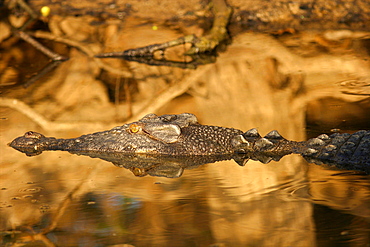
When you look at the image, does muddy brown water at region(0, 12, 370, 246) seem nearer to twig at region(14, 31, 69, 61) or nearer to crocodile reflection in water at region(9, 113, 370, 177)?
crocodile reflection in water at region(9, 113, 370, 177)

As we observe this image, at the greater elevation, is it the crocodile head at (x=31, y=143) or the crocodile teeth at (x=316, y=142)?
the crocodile teeth at (x=316, y=142)

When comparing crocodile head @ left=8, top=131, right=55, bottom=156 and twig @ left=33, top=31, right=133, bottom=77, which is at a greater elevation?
crocodile head @ left=8, top=131, right=55, bottom=156

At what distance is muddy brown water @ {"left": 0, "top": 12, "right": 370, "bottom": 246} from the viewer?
4.14 metres

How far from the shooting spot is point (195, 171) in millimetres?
5535

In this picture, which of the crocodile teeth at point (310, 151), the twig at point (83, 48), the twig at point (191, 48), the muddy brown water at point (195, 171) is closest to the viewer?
the muddy brown water at point (195, 171)

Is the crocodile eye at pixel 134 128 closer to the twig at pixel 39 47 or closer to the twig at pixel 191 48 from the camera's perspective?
the twig at pixel 191 48

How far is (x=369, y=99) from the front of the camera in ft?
25.3

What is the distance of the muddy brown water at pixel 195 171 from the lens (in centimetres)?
414

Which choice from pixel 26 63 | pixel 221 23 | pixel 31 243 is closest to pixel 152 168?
pixel 31 243

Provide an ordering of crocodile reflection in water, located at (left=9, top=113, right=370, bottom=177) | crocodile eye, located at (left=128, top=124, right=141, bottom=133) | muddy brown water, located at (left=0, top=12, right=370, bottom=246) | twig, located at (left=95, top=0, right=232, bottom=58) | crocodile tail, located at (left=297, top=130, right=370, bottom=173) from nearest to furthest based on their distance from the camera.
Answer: muddy brown water, located at (left=0, top=12, right=370, bottom=246), crocodile tail, located at (left=297, top=130, right=370, bottom=173), crocodile reflection in water, located at (left=9, top=113, right=370, bottom=177), crocodile eye, located at (left=128, top=124, right=141, bottom=133), twig, located at (left=95, top=0, right=232, bottom=58)

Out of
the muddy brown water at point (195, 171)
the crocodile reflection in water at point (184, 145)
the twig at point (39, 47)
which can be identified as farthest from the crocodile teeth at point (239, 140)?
the twig at point (39, 47)

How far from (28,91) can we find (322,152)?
5508 millimetres

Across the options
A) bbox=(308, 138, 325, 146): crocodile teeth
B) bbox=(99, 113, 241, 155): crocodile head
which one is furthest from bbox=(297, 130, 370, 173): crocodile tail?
bbox=(99, 113, 241, 155): crocodile head

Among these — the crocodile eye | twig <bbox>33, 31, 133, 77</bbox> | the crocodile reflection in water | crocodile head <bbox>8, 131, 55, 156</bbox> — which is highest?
the crocodile eye
